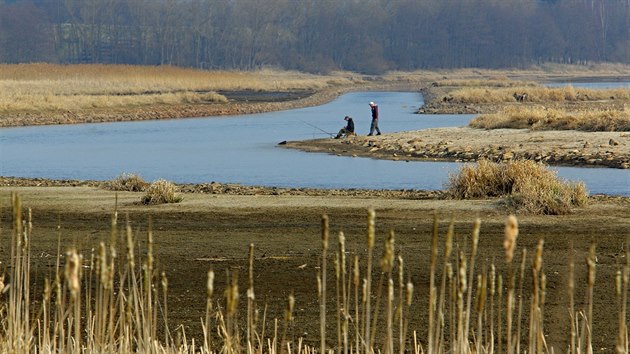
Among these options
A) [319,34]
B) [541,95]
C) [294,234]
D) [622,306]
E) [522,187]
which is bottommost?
[294,234]

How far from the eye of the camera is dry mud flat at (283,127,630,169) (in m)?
29.1

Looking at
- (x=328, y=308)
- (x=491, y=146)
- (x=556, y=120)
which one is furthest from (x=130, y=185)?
(x=556, y=120)

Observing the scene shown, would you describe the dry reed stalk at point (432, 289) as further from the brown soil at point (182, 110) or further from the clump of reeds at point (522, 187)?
the brown soil at point (182, 110)

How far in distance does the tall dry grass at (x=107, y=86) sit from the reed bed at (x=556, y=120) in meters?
23.6

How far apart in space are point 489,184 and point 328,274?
322 inches

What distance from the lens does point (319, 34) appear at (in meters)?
172

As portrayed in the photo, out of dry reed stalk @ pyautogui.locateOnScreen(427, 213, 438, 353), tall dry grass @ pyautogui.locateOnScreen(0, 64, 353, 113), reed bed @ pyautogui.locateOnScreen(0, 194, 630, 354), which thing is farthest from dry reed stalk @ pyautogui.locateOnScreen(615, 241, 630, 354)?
tall dry grass @ pyautogui.locateOnScreen(0, 64, 353, 113)

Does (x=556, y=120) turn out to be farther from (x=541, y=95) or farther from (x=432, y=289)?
(x=432, y=289)

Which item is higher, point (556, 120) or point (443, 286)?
point (556, 120)

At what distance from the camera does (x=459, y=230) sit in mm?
14469

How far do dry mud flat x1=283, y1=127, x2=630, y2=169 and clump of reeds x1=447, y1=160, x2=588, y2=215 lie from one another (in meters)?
7.87

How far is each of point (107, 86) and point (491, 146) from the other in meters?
45.2

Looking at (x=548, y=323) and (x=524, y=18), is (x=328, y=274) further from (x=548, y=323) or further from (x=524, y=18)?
(x=524, y=18)

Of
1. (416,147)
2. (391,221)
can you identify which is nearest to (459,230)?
(391,221)
